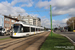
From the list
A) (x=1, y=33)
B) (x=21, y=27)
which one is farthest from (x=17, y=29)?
(x=1, y=33)

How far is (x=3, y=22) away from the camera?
47.9 metres

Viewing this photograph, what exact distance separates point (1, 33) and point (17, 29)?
54.1 ft

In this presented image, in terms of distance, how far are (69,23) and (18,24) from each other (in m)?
90.4

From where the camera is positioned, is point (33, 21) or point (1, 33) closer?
point (1, 33)

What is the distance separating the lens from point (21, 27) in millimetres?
19562

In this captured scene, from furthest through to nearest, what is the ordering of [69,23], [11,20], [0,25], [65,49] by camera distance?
1. [69,23]
2. [11,20]
3. [0,25]
4. [65,49]

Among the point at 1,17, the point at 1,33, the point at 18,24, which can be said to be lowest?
the point at 1,33

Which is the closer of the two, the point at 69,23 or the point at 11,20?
the point at 11,20

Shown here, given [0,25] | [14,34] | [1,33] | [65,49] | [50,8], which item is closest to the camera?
[65,49]

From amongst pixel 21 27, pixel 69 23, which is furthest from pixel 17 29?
pixel 69 23

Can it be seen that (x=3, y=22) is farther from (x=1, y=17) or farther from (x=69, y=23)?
(x=69, y=23)

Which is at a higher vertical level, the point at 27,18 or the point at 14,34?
the point at 27,18

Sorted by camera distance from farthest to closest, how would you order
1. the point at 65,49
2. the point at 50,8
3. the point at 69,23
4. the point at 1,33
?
the point at 69,23, the point at 1,33, the point at 50,8, the point at 65,49

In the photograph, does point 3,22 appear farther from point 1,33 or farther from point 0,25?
point 1,33
